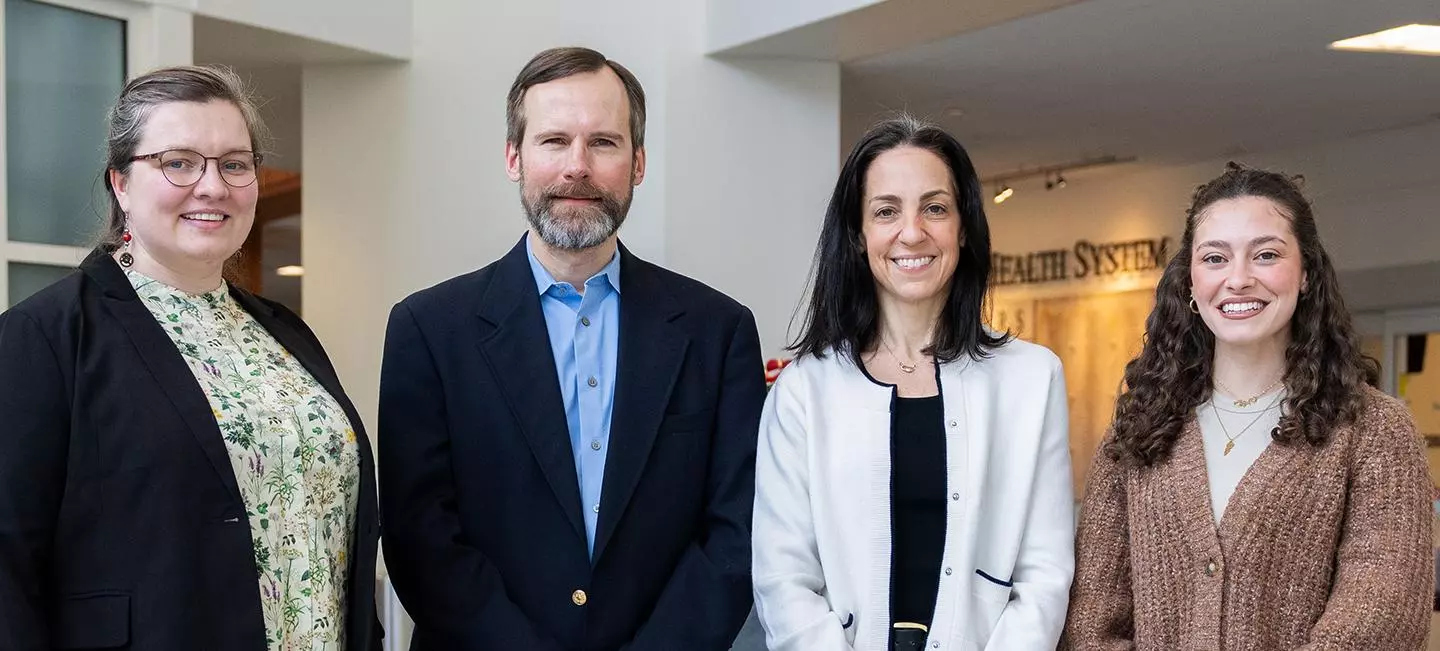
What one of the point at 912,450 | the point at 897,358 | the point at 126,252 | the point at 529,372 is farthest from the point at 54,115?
the point at 912,450

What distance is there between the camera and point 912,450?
2.68m

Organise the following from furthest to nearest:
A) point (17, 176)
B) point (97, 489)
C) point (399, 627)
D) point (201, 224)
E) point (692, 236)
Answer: point (692, 236)
point (399, 627)
point (17, 176)
point (201, 224)
point (97, 489)

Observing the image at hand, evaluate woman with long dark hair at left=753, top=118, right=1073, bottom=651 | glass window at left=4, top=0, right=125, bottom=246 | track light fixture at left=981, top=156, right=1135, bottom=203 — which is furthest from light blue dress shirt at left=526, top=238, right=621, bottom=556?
track light fixture at left=981, top=156, right=1135, bottom=203

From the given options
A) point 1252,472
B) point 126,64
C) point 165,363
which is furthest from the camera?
point 126,64

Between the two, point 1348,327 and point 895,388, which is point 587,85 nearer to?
point 895,388

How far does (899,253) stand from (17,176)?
3140 mm

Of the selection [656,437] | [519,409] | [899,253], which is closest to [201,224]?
[519,409]

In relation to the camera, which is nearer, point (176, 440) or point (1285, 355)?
point (176, 440)

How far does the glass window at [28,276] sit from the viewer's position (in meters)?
4.66

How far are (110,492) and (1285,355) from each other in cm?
190

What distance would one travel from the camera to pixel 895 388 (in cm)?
272

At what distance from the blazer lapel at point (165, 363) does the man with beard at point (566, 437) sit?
43 cm

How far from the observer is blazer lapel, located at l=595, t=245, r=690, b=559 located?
267 centimetres

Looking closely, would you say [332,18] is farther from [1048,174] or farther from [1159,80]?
[1048,174]
